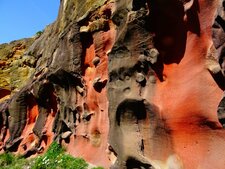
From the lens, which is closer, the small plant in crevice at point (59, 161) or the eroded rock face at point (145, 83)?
the eroded rock face at point (145, 83)

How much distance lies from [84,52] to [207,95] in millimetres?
5090

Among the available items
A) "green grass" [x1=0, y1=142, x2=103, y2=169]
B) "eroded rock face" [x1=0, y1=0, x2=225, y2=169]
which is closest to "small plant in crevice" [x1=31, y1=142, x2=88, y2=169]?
"green grass" [x1=0, y1=142, x2=103, y2=169]

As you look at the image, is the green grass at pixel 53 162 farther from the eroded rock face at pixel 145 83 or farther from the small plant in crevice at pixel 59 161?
the eroded rock face at pixel 145 83

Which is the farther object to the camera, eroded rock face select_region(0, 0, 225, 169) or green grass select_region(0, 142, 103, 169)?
green grass select_region(0, 142, 103, 169)

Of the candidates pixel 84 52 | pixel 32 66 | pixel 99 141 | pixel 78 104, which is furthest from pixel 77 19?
pixel 32 66

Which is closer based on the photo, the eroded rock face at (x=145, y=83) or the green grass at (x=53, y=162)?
the eroded rock face at (x=145, y=83)

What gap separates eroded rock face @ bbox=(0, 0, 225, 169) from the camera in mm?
6164

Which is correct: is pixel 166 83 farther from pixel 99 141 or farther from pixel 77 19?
pixel 77 19

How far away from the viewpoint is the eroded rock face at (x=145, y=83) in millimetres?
6164

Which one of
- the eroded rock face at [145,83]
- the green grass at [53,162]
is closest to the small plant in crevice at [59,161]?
the green grass at [53,162]

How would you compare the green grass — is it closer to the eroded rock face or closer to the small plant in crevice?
the small plant in crevice

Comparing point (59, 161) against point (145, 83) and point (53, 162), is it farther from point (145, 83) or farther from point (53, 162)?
point (145, 83)

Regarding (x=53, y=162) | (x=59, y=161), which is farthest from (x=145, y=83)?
(x=53, y=162)

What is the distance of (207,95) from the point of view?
6.14 metres
